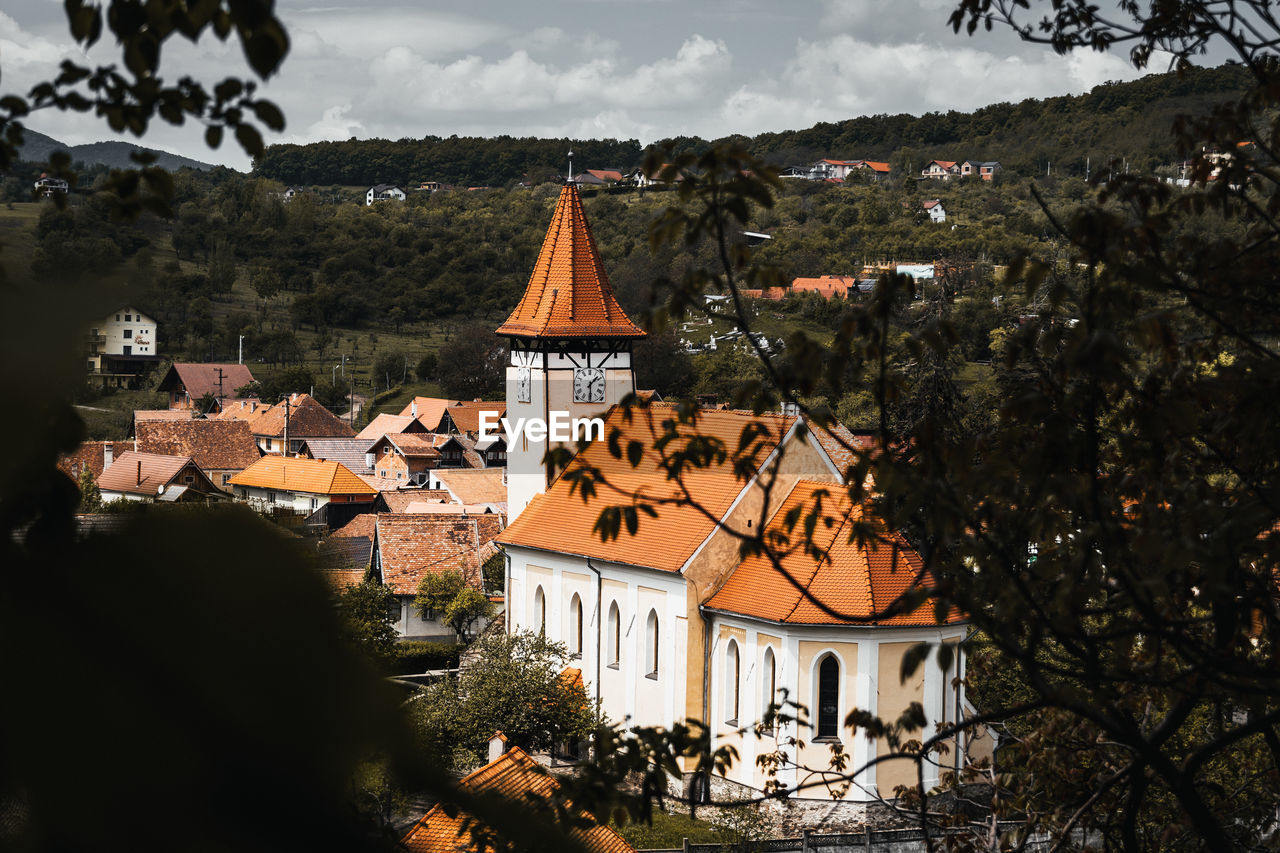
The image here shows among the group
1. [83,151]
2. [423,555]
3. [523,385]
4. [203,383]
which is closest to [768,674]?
[523,385]

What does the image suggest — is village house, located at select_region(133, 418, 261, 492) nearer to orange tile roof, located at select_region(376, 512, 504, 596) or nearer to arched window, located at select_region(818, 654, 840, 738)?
orange tile roof, located at select_region(376, 512, 504, 596)

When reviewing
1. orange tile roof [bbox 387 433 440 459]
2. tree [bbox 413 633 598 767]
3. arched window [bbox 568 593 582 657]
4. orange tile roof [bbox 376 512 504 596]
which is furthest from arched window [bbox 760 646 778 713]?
orange tile roof [bbox 387 433 440 459]

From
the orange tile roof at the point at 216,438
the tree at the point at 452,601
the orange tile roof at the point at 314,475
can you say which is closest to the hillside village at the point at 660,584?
the tree at the point at 452,601

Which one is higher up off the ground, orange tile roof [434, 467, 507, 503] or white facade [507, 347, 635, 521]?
white facade [507, 347, 635, 521]

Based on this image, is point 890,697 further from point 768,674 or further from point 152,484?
point 152,484

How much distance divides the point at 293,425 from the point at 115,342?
230 ft

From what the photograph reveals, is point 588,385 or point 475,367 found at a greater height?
point 588,385

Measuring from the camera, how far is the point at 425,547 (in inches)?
1508

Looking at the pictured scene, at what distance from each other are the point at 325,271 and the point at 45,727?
389ft

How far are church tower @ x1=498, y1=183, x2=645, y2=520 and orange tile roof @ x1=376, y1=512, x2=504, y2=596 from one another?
584 cm

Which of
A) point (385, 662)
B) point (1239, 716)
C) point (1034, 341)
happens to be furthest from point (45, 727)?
point (1239, 716)

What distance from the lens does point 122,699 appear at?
2.66 feet

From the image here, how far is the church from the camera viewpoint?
75.9ft

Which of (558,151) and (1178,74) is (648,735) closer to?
(1178,74)
